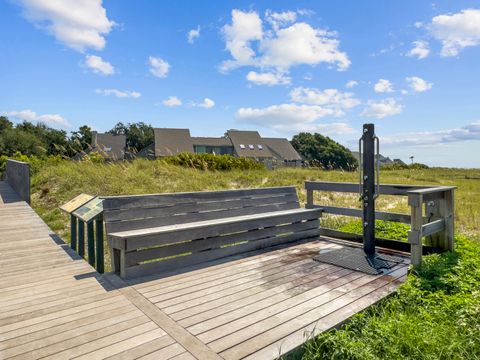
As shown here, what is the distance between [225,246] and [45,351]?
2229mm

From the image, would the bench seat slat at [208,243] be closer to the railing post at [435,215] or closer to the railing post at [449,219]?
the railing post at [435,215]

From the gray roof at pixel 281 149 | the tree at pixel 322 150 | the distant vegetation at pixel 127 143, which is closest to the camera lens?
the distant vegetation at pixel 127 143

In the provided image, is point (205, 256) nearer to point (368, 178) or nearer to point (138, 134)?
point (368, 178)

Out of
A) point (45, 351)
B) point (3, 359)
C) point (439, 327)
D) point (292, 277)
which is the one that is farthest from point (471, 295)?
point (3, 359)

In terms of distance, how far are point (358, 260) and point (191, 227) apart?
1864 mm

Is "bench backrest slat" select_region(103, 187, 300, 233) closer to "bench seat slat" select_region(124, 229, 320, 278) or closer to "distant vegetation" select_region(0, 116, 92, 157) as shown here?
"bench seat slat" select_region(124, 229, 320, 278)

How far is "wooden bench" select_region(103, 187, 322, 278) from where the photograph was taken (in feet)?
9.89

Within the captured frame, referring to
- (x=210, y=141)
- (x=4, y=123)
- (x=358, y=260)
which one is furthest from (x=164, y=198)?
(x=4, y=123)

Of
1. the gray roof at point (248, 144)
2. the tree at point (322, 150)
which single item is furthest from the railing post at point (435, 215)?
the tree at point (322, 150)

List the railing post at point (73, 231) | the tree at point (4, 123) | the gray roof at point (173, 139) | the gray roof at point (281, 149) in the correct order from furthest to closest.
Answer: the gray roof at point (281, 149), the tree at point (4, 123), the gray roof at point (173, 139), the railing post at point (73, 231)

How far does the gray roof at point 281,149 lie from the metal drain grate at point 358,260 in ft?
126

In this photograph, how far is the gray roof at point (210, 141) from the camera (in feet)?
132

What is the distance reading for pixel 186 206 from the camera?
3781 millimetres

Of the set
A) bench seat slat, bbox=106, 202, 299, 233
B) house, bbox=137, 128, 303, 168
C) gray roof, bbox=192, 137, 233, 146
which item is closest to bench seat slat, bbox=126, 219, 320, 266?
bench seat slat, bbox=106, 202, 299, 233
